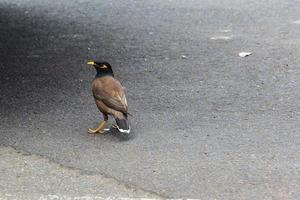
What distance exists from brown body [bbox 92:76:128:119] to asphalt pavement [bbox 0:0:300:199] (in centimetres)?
26

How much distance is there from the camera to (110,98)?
22.5 feet

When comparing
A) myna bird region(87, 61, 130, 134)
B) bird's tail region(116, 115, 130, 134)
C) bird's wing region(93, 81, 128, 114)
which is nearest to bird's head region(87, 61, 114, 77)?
myna bird region(87, 61, 130, 134)

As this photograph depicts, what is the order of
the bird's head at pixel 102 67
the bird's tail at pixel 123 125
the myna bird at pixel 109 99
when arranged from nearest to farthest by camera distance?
1. the bird's tail at pixel 123 125
2. the myna bird at pixel 109 99
3. the bird's head at pixel 102 67

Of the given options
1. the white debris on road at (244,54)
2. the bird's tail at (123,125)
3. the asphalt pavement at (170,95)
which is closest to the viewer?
the asphalt pavement at (170,95)

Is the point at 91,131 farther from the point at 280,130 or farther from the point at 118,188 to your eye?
the point at 280,130

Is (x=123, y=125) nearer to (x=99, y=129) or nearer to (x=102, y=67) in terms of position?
(x=99, y=129)

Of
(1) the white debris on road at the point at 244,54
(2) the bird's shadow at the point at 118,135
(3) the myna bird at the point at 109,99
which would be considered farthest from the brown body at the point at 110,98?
(1) the white debris on road at the point at 244,54

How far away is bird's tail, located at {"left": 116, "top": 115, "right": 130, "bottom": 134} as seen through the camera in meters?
6.60

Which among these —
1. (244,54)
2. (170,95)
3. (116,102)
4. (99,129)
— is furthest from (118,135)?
(244,54)

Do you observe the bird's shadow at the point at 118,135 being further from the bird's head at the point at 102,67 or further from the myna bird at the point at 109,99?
the bird's head at the point at 102,67

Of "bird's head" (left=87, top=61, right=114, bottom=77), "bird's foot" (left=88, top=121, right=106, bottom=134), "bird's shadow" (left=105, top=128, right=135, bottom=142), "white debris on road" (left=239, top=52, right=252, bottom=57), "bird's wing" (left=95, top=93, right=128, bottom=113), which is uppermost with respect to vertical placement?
"bird's head" (left=87, top=61, right=114, bottom=77)

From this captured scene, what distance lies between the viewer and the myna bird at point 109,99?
6732mm

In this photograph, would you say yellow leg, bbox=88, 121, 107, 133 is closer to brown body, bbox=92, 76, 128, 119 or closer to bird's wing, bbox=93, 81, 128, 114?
brown body, bbox=92, 76, 128, 119

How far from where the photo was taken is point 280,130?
694cm
